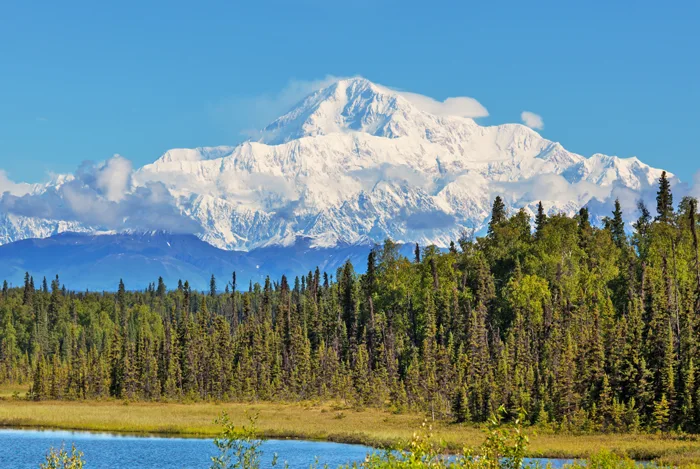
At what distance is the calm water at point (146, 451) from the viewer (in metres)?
78.1

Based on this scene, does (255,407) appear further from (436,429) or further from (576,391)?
(576,391)

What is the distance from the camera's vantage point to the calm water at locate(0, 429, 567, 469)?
256 feet

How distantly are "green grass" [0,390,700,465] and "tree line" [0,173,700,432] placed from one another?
18.1ft

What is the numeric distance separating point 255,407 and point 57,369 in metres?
55.0

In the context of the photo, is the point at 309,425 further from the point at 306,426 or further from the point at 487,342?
the point at 487,342

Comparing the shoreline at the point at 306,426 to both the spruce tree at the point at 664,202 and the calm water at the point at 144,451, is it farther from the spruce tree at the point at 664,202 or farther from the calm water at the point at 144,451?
the spruce tree at the point at 664,202

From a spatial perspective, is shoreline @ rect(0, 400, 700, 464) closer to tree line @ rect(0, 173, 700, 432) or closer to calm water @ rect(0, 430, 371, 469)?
calm water @ rect(0, 430, 371, 469)

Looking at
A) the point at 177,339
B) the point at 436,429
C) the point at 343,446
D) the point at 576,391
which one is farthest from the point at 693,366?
the point at 177,339

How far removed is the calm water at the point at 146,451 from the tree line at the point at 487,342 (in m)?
21.3

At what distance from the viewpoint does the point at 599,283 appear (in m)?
150

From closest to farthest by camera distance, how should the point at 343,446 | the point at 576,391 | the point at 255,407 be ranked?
1. the point at 343,446
2. the point at 576,391
3. the point at 255,407

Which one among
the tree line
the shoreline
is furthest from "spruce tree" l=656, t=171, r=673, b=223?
the shoreline

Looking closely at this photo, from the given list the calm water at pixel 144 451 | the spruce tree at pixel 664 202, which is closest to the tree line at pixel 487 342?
the spruce tree at pixel 664 202

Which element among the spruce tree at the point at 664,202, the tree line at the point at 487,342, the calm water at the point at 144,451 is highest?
the spruce tree at the point at 664,202
